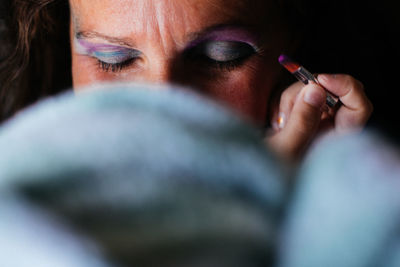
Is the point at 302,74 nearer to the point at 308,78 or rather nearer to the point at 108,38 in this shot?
the point at 308,78

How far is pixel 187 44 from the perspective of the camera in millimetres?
310

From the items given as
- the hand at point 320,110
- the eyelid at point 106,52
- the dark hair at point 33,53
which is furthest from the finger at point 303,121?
the dark hair at point 33,53

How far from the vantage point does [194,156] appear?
0.09 m

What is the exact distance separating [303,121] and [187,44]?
4.0 inches

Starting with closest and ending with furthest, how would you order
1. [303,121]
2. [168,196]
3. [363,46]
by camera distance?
[168,196]
[303,121]
[363,46]

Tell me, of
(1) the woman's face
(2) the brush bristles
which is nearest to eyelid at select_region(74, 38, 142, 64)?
(1) the woman's face

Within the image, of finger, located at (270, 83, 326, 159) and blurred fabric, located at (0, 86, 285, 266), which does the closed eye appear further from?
blurred fabric, located at (0, 86, 285, 266)

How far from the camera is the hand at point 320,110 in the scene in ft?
0.91

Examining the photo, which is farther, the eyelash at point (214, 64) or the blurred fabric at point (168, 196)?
the eyelash at point (214, 64)

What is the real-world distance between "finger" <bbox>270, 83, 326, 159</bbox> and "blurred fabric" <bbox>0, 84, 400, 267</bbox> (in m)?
0.15

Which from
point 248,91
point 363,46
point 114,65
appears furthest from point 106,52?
point 363,46

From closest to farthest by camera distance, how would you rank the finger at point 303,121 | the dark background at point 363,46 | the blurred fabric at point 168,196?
the blurred fabric at point 168,196 < the finger at point 303,121 < the dark background at point 363,46

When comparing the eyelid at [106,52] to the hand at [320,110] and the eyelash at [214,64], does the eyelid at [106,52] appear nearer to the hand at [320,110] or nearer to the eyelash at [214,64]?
the eyelash at [214,64]

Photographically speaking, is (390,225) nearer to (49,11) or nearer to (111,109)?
(111,109)
